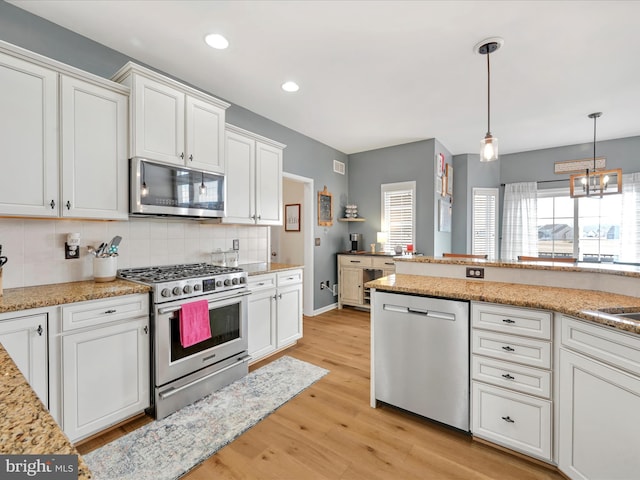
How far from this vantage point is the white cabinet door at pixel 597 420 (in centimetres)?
131

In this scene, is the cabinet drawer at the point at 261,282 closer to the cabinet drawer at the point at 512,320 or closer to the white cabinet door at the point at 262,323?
the white cabinet door at the point at 262,323

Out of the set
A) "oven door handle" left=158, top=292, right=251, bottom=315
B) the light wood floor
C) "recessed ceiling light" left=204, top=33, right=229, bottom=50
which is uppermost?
"recessed ceiling light" left=204, top=33, right=229, bottom=50

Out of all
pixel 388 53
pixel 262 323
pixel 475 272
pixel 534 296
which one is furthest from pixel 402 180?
pixel 534 296

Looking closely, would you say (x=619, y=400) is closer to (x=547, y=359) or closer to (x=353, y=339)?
(x=547, y=359)

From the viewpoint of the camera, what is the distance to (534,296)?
6.02 ft

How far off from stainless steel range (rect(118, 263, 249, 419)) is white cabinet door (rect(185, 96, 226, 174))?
98cm

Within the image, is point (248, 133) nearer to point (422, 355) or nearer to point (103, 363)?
point (103, 363)

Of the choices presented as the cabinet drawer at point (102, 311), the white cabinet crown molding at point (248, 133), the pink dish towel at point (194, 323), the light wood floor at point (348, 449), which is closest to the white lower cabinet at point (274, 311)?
the pink dish towel at point (194, 323)

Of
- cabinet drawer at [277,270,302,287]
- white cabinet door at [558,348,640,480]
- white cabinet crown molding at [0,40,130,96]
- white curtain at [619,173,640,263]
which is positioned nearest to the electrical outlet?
white cabinet door at [558,348,640,480]

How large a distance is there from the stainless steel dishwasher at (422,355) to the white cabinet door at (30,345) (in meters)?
2.05

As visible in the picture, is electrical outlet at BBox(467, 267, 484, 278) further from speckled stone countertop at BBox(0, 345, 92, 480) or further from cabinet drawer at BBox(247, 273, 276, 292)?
speckled stone countertop at BBox(0, 345, 92, 480)

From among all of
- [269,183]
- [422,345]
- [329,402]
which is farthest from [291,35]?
[329,402]

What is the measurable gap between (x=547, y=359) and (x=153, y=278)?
8.57ft

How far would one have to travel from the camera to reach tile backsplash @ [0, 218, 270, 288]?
2.03 meters
